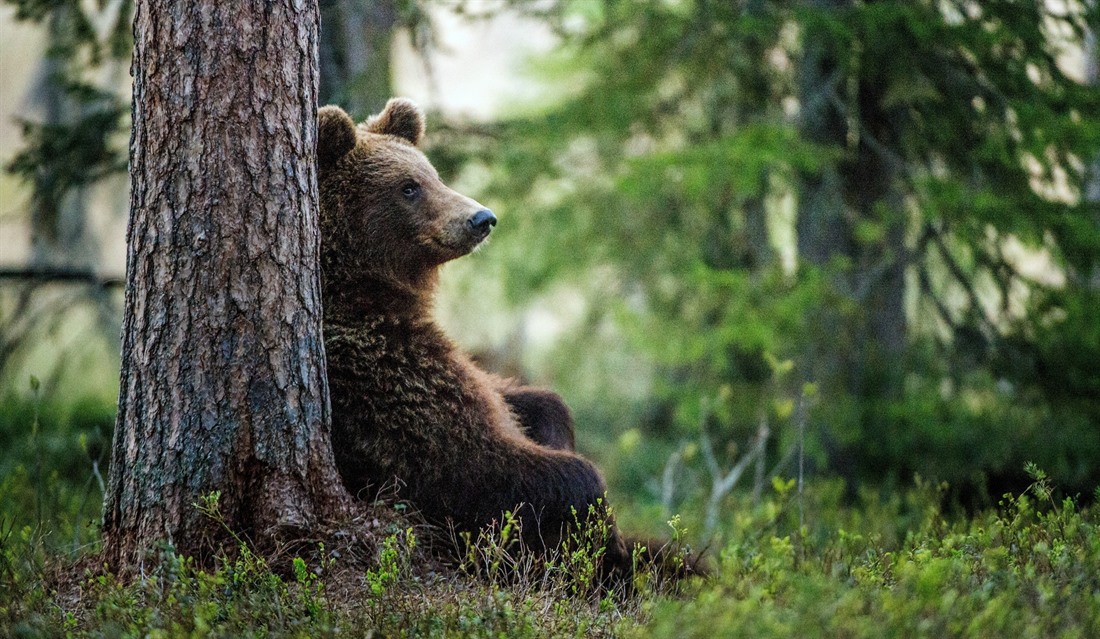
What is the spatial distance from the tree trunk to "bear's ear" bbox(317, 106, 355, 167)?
0.56 meters

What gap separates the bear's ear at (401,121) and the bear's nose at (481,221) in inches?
26.9

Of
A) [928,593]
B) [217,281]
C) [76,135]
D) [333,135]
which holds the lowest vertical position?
[928,593]

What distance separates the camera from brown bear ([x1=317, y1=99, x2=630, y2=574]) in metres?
3.68

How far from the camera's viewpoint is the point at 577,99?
7.65 m

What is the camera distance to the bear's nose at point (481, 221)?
4039 mm

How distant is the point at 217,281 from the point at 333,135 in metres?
1.01

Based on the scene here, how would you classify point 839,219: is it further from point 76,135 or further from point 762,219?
point 76,135

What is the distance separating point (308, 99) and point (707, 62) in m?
4.82

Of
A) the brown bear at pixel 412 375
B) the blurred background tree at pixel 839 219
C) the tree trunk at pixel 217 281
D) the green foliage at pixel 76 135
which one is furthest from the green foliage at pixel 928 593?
the green foliage at pixel 76 135

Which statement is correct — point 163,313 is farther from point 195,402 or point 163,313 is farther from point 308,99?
point 308,99

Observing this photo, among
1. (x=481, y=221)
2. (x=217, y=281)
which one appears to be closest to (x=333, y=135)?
(x=481, y=221)

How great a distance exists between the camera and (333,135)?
3982 millimetres

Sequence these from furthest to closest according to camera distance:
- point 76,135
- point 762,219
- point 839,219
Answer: point 762,219
point 839,219
point 76,135

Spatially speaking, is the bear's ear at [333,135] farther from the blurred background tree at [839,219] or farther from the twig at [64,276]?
the blurred background tree at [839,219]
